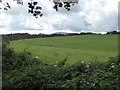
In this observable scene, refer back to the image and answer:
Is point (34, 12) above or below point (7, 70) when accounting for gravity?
above

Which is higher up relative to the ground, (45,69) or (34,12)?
(34,12)

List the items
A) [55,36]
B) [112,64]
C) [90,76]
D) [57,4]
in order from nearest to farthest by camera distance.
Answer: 1. [57,4]
2. [90,76]
3. [112,64]
4. [55,36]

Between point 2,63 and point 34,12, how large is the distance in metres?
5.32

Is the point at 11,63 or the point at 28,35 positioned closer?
the point at 11,63

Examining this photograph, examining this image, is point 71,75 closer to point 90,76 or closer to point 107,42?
point 90,76

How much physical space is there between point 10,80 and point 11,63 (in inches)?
174

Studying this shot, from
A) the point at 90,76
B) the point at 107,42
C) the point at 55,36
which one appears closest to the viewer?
the point at 90,76

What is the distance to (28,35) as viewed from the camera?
44344 millimetres

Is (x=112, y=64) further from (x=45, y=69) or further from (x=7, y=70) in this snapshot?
(x=7, y=70)

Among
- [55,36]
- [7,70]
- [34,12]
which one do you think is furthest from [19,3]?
[55,36]

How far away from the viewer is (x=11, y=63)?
1977 centimetres

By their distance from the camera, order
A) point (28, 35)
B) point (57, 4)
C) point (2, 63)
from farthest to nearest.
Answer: point (28, 35)
point (2, 63)
point (57, 4)

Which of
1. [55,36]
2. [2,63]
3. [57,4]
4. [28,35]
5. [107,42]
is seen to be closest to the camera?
[57,4]

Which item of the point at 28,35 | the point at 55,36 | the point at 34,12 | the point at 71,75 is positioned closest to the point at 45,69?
the point at 71,75
